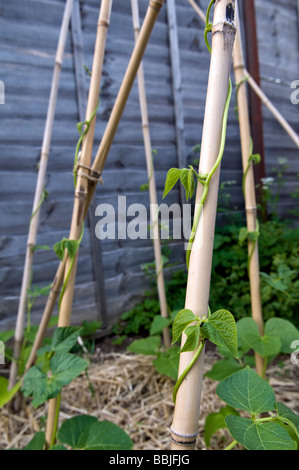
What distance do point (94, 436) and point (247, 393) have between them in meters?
0.36

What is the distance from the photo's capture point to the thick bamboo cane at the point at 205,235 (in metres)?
0.36

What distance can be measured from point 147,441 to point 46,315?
1.73ft

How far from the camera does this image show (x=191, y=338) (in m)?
0.36

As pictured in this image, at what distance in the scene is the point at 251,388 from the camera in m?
0.46

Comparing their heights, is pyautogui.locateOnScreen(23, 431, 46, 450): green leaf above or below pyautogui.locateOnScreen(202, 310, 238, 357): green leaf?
below

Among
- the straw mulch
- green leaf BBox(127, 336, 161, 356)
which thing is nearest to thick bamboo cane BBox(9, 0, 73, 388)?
the straw mulch

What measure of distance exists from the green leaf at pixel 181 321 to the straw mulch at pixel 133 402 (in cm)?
79

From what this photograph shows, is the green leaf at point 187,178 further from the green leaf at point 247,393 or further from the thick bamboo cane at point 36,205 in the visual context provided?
the thick bamboo cane at point 36,205

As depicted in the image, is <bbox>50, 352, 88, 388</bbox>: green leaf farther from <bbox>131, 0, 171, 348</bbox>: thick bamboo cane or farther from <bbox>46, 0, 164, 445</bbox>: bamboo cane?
<bbox>131, 0, 171, 348</bbox>: thick bamboo cane

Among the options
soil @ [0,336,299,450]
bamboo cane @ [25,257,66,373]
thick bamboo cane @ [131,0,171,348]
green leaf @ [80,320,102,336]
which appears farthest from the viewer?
green leaf @ [80,320,102,336]

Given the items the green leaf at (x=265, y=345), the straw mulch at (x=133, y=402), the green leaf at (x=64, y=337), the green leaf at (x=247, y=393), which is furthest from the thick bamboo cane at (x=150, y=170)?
the green leaf at (x=247, y=393)

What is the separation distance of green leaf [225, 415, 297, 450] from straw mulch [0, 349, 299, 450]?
0.67m

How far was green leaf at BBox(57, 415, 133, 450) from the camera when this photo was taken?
2.13 feet

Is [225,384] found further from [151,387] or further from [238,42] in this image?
[151,387]
